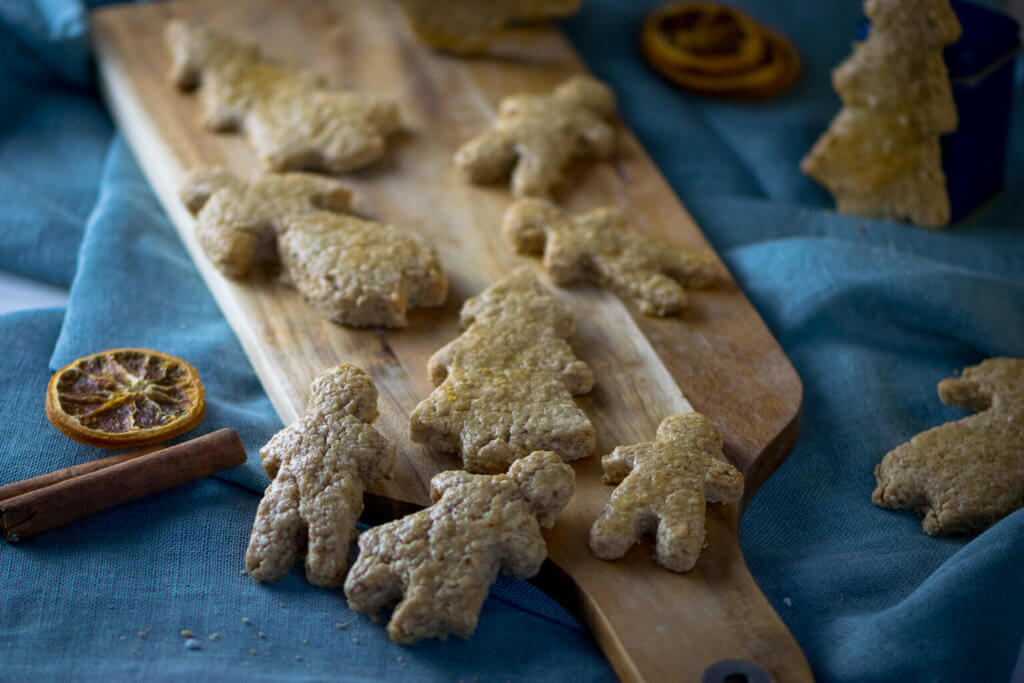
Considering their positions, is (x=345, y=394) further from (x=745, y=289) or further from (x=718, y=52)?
(x=718, y=52)

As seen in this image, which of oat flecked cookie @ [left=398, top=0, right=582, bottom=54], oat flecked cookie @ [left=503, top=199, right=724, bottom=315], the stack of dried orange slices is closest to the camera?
oat flecked cookie @ [left=503, top=199, right=724, bottom=315]

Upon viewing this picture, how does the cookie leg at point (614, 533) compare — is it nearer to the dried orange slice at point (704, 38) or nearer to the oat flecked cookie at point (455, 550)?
the oat flecked cookie at point (455, 550)

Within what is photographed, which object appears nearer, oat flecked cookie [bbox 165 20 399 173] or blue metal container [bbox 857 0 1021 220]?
blue metal container [bbox 857 0 1021 220]

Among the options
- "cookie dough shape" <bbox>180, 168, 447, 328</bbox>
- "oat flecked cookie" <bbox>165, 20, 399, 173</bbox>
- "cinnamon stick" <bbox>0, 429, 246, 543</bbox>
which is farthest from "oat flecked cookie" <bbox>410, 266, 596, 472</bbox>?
"oat flecked cookie" <bbox>165, 20, 399, 173</bbox>

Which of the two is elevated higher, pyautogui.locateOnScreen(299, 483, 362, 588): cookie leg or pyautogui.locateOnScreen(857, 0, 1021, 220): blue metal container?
pyautogui.locateOnScreen(857, 0, 1021, 220): blue metal container

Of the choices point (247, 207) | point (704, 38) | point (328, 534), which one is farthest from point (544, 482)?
point (704, 38)

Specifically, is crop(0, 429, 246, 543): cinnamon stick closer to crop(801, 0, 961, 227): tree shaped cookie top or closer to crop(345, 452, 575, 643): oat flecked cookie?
crop(345, 452, 575, 643): oat flecked cookie

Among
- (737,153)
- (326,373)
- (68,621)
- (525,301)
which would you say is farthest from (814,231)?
(68,621)

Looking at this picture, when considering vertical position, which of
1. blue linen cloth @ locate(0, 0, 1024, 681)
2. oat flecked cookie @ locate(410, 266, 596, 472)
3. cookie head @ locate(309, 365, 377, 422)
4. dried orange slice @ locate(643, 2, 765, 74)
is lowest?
blue linen cloth @ locate(0, 0, 1024, 681)
